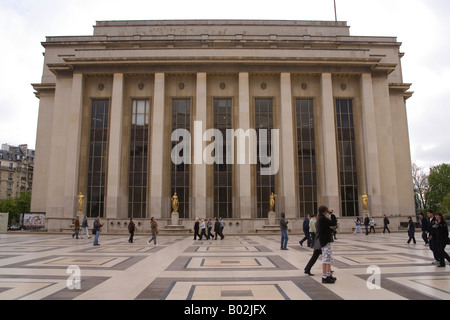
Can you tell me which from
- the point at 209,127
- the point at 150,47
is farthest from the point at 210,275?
the point at 150,47

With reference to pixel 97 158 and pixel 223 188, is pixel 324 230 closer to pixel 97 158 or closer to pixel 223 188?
pixel 223 188

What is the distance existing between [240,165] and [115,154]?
14091mm

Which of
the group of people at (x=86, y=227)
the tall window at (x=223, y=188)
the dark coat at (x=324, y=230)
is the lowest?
the group of people at (x=86, y=227)

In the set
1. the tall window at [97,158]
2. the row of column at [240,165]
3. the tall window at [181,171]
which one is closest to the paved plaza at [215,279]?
the row of column at [240,165]

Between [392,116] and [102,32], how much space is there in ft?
140

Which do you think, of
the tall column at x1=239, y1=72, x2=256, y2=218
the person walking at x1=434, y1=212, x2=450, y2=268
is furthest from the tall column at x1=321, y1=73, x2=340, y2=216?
the person walking at x1=434, y1=212, x2=450, y2=268

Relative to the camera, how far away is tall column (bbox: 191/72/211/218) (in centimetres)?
3519

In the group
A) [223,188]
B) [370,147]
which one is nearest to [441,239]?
[223,188]

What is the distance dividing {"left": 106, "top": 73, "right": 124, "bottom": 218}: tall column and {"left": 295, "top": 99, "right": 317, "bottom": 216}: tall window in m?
20.7

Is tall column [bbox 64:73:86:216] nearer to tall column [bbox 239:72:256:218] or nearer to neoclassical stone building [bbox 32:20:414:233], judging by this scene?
neoclassical stone building [bbox 32:20:414:233]

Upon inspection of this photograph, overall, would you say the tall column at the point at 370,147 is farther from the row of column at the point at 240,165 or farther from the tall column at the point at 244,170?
the tall column at the point at 244,170

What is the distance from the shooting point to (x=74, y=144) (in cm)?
3691

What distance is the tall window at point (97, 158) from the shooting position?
37.3m
